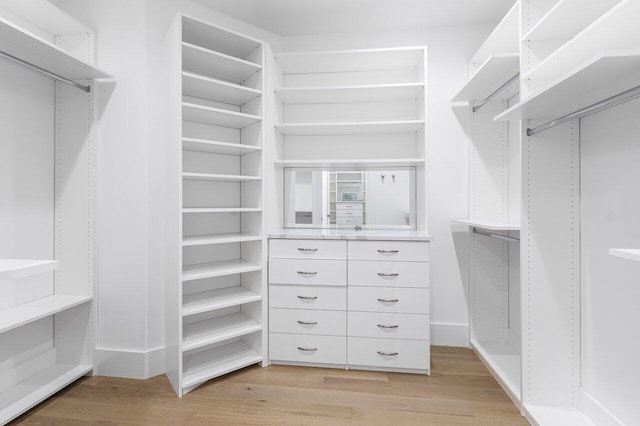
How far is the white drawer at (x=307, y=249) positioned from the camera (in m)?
Result: 2.40

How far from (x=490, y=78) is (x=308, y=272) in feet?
6.09

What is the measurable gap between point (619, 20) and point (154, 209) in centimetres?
258

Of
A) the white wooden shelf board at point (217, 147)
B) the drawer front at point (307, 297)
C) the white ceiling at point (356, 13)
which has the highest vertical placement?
the white ceiling at point (356, 13)

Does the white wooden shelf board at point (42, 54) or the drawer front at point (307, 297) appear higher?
the white wooden shelf board at point (42, 54)

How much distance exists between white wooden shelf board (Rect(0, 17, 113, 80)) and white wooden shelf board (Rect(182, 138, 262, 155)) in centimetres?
65

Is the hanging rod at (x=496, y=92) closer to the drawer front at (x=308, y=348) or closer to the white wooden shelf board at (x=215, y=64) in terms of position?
the white wooden shelf board at (x=215, y=64)

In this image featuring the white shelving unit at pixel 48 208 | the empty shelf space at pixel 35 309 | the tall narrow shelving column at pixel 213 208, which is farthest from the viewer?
the tall narrow shelving column at pixel 213 208

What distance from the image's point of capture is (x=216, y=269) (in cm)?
231

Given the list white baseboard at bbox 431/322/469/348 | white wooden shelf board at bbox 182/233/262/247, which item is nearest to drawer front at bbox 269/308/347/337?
white wooden shelf board at bbox 182/233/262/247

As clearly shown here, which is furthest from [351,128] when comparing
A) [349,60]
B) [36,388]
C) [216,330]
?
[36,388]

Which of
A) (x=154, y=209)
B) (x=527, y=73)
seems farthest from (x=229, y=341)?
(x=527, y=73)

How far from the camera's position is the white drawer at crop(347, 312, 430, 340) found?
2.30 metres

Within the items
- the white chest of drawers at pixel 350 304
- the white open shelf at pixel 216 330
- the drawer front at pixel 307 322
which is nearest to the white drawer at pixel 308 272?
the white chest of drawers at pixel 350 304

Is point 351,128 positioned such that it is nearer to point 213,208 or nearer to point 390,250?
point 390,250
